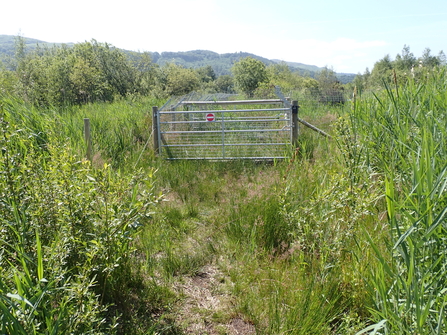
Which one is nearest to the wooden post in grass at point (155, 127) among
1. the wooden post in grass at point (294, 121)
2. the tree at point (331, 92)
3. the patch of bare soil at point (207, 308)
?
the wooden post in grass at point (294, 121)

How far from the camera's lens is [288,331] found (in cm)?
239

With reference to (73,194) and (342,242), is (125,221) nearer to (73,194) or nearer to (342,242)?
(73,194)

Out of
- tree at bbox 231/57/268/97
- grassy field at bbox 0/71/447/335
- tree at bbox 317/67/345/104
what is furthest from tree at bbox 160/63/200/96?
grassy field at bbox 0/71/447/335

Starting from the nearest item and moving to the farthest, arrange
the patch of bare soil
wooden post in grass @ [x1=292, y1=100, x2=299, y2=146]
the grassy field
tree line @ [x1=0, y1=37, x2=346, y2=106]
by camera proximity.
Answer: the grassy field
the patch of bare soil
wooden post in grass @ [x1=292, y1=100, x2=299, y2=146]
tree line @ [x1=0, y1=37, x2=346, y2=106]

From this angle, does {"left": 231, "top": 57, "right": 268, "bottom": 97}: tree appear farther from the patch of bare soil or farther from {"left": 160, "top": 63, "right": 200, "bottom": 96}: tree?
the patch of bare soil

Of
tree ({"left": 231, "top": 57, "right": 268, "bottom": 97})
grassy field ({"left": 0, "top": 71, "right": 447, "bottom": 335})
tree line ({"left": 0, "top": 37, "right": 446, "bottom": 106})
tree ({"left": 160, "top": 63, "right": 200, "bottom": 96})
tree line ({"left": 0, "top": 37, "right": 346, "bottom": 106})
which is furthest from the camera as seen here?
tree ({"left": 231, "top": 57, "right": 268, "bottom": 97})

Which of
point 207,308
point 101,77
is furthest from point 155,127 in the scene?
point 101,77

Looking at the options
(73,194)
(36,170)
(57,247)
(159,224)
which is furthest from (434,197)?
(159,224)

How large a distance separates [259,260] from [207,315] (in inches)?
34.5

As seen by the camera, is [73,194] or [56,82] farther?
[56,82]

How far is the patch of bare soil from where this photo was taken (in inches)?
107

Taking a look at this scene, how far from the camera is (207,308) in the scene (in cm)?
298

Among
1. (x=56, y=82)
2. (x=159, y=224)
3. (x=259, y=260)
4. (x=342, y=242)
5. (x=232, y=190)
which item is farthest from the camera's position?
(x=56, y=82)

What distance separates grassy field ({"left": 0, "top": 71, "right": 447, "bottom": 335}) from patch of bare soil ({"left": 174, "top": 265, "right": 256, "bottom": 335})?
0.01 metres
